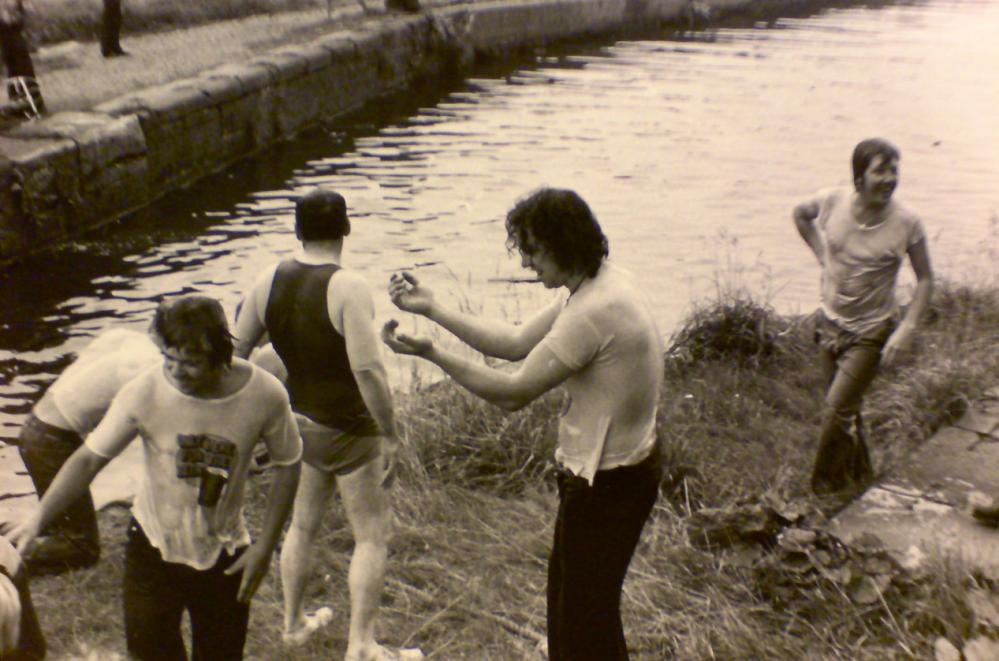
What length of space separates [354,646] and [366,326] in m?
1.21

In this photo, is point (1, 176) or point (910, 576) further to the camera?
point (1, 176)

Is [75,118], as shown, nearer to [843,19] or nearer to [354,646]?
[354,646]

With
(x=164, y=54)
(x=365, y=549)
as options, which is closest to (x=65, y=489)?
(x=365, y=549)

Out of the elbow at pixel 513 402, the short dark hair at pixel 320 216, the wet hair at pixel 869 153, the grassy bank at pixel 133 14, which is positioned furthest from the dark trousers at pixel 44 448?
the grassy bank at pixel 133 14

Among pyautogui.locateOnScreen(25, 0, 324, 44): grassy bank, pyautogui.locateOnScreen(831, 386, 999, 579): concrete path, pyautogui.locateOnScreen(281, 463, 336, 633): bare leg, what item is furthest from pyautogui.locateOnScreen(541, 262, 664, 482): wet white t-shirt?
pyautogui.locateOnScreen(25, 0, 324, 44): grassy bank

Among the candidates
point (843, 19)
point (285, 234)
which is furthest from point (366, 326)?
point (843, 19)

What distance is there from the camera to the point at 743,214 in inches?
517

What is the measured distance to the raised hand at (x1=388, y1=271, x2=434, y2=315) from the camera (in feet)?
11.5

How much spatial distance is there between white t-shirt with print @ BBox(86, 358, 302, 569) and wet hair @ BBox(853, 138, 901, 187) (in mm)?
2838

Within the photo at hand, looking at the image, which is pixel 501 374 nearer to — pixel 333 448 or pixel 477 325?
pixel 477 325

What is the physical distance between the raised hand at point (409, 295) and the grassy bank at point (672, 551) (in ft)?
4.91

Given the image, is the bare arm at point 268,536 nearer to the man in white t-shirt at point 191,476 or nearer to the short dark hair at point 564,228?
the man in white t-shirt at point 191,476

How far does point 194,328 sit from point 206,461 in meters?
0.38

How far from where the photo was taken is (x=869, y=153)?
4793mm
